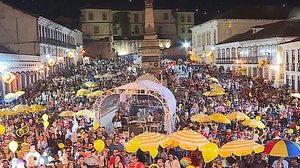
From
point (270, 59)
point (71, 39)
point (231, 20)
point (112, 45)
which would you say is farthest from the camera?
point (112, 45)

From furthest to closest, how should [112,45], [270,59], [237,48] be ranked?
[112,45] < [237,48] < [270,59]

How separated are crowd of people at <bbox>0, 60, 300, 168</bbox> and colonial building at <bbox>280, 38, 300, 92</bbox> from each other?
3362 millimetres

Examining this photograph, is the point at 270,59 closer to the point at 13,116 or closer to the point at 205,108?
the point at 205,108

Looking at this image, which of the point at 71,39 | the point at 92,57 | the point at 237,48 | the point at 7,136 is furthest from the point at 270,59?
the point at 92,57

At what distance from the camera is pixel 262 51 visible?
1996 inches

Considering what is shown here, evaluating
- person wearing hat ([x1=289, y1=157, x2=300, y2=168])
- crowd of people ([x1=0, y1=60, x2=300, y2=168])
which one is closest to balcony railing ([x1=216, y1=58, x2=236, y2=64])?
crowd of people ([x1=0, y1=60, x2=300, y2=168])

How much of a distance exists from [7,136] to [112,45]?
6923cm

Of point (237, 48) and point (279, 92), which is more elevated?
point (237, 48)

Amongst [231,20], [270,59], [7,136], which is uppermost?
[231,20]

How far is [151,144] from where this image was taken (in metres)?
15.0

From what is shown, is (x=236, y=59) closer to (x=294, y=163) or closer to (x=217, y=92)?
(x=217, y=92)

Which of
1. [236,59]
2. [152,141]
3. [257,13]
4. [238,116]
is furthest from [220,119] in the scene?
[257,13]

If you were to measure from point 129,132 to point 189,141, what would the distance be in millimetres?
7529

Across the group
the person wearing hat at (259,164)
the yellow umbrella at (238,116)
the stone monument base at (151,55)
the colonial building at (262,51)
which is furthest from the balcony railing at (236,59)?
the person wearing hat at (259,164)
